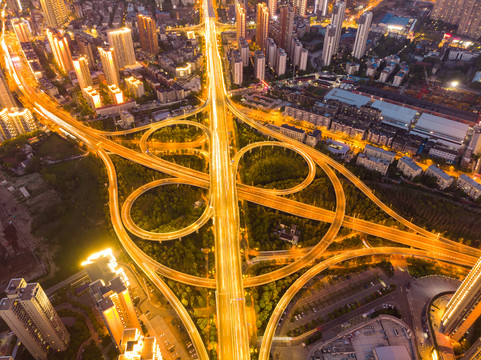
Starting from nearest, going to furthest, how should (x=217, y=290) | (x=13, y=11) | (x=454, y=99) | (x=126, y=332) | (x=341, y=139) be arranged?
1. (x=126, y=332)
2. (x=217, y=290)
3. (x=341, y=139)
4. (x=454, y=99)
5. (x=13, y=11)

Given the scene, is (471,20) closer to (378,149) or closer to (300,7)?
(300,7)

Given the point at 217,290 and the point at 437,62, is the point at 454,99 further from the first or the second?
the point at 217,290

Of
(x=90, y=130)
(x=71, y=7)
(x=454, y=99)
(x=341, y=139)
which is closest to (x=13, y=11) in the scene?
(x=71, y=7)

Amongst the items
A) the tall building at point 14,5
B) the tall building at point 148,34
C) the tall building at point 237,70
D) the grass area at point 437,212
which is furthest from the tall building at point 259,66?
the tall building at point 14,5

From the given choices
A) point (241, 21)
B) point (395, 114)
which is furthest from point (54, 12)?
point (395, 114)

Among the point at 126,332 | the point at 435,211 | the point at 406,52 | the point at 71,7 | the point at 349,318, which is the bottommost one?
the point at 349,318

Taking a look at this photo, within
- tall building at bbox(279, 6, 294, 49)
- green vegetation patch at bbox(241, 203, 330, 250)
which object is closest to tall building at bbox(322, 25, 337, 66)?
tall building at bbox(279, 6, 294, 49)

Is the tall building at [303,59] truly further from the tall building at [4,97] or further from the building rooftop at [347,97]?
the tall building at [4,97]
